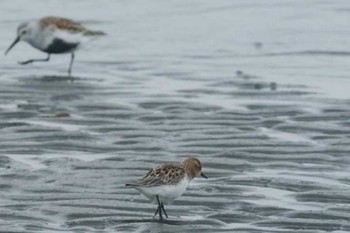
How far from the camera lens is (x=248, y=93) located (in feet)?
54.3

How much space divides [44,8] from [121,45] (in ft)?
13.8

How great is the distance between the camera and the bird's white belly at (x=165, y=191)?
9875 mm

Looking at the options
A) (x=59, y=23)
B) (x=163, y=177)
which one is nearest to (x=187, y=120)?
(x=163, y=177)

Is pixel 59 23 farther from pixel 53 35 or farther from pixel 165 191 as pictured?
pixel 165 191

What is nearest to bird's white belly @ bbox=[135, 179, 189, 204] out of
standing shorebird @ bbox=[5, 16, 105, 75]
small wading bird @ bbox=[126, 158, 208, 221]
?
small wading bird @ bbox=[126, 158, 208, 221]

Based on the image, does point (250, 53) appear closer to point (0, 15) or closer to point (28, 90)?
point (28, 90)

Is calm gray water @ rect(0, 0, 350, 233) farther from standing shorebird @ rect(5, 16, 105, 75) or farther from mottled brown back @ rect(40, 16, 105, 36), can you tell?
mottled brown back @ rect(40, 16, 105, 36)

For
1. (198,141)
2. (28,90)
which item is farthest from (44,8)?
(198,141)

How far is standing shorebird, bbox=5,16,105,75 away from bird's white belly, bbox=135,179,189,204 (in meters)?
9.67

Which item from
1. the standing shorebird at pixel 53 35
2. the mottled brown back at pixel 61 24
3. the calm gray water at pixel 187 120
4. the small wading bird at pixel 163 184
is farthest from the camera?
the mottled brown back at pixel 61 24

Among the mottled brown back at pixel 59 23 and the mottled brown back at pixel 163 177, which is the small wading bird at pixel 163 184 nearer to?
the mottled brown back at pixel 163 177

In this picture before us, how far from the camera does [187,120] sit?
14.6 metres

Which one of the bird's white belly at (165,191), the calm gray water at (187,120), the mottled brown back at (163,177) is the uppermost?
the mottled brown back at (163,177)

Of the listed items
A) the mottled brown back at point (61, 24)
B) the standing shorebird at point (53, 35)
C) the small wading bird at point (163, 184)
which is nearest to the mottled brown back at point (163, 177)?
the small wading bird at point (163, 184)
